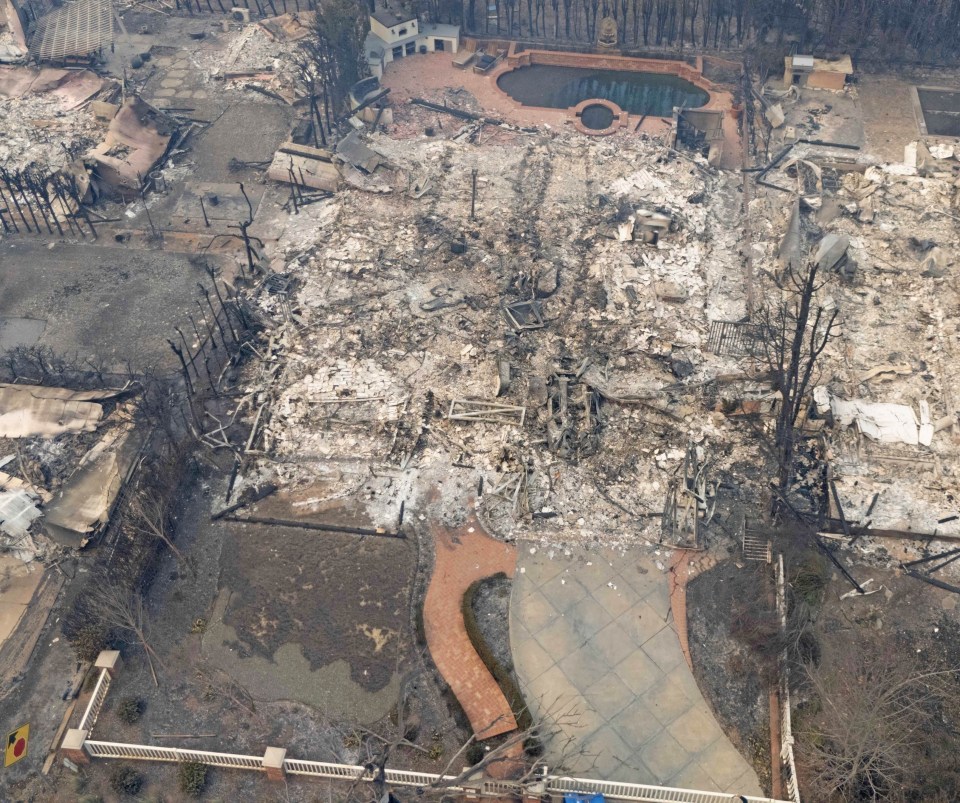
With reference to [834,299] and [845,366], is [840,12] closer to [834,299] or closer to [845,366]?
[834,299]

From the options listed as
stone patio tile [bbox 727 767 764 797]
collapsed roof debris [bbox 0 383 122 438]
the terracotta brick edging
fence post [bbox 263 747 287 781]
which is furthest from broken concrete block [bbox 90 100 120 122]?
stone patio tile [bbox 727 767 764 797]

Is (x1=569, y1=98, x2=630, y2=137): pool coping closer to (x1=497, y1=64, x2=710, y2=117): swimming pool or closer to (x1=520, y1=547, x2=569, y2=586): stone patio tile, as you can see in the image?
(x1=497, y1=64, x2=710, y2=117): swimming pool

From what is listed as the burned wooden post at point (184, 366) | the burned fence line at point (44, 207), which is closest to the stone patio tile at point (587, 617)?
the burned wooden post at point (184, 366)

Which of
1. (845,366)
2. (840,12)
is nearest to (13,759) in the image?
(845,366)

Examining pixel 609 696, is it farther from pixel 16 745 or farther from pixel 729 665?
pixel 16 745

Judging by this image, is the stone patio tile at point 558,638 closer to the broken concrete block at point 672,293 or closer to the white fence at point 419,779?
the white fence at point 419,779
